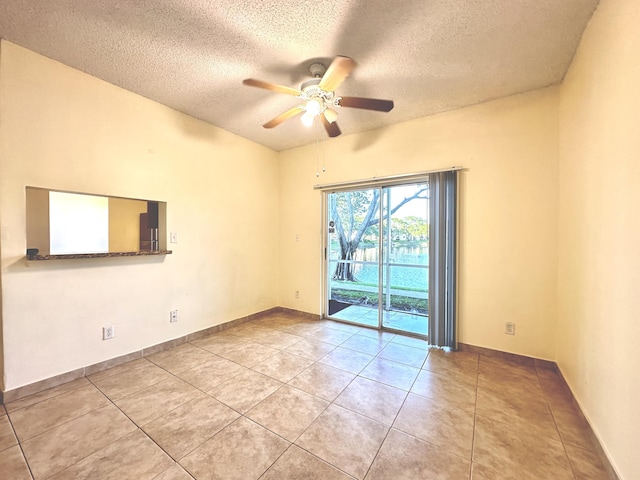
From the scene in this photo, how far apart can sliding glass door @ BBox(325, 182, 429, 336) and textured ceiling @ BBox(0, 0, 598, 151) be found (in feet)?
4.21

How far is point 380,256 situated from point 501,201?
150 centimetres

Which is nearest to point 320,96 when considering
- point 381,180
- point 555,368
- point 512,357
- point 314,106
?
point 314,106

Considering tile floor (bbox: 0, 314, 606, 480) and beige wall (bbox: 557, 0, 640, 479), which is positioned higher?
beige wall (bbox: 557, 0, 640, 479)

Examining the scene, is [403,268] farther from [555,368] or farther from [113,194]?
[113,194]

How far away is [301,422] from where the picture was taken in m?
1.73

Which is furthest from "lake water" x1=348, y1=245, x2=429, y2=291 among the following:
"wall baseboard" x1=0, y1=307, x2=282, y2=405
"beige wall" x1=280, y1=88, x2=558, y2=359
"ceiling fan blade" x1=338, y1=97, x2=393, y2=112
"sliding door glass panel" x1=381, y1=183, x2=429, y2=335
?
"wall baseboard" x1=0, y1=307, x2=282, y2=405

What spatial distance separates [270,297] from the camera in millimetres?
4250

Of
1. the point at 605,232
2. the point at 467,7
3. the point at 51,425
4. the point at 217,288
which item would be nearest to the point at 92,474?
the point at 51,425

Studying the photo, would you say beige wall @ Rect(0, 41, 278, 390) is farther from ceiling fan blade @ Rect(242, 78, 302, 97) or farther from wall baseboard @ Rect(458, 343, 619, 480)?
wall baseboard @ Rect(458, 343, 619, 480)

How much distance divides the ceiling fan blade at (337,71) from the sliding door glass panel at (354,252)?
6.00 feet

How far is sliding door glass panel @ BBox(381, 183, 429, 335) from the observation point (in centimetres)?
Result: 333

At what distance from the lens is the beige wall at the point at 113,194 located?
195cm

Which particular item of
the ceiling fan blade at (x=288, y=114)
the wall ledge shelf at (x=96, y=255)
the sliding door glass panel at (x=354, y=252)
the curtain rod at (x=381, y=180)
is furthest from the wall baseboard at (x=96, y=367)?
the ceiling fan blade at (x=288, y=114)

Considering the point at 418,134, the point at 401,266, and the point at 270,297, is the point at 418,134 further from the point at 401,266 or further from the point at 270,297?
the point at 270,297
